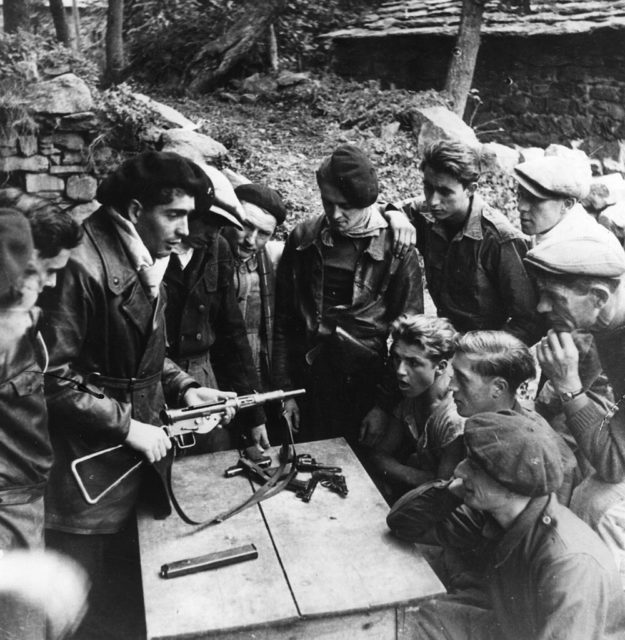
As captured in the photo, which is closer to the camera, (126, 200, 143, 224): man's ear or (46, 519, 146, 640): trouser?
(126, 200, 143, 224): man's ear

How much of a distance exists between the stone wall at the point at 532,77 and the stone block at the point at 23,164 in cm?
A: 822

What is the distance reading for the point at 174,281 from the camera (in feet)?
13.6

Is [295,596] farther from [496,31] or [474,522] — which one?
[496,31]

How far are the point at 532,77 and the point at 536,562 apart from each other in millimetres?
11752

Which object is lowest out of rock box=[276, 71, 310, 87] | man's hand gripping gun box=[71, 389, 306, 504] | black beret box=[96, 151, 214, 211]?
man's hand gripping gun box=[71, 389, 306, 504]

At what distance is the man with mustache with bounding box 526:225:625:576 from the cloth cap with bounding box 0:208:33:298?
2422mm

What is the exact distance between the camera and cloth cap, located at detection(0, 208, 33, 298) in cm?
272

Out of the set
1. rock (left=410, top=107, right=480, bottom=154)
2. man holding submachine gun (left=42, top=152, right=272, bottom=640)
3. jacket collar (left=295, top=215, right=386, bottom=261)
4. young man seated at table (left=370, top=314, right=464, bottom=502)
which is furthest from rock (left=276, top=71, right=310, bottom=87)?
man holding submachine gun (left=42, top=152, right=272, bottom=640)

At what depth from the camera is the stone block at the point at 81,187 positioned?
7.02 meters

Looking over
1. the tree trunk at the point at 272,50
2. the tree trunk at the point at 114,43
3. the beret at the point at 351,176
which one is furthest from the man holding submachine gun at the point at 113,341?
the tree trunk at the point at 272,50

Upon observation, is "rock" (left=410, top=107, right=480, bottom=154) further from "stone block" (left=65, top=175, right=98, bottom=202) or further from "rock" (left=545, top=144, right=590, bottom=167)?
"stone block" (left=65, top=175, right=98, bottom=202)

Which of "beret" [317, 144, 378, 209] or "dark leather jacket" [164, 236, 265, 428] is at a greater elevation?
"beret" [317, 144, 378, 209]

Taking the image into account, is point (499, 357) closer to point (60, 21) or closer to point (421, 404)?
point (421, 404)

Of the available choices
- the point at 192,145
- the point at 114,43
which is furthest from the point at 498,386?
the point at 114,43
